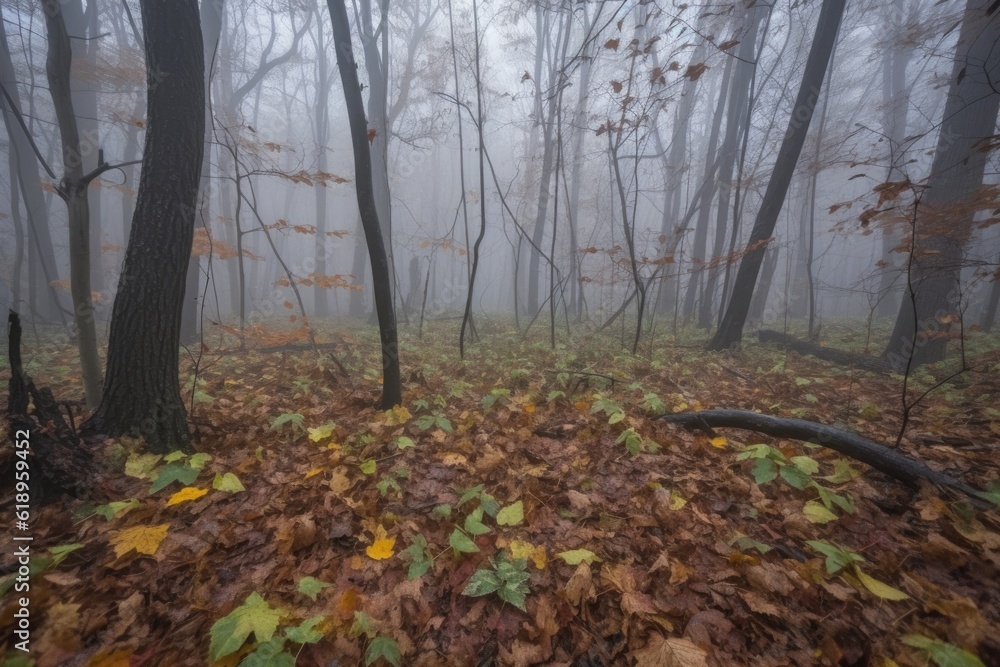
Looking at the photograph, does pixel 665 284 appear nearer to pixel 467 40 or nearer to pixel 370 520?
pixel 467 40

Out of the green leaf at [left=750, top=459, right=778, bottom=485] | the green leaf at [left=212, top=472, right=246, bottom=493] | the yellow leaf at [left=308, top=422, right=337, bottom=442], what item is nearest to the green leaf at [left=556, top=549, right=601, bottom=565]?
the green leaf at [left=750, top=459, right=778, bottom=485]

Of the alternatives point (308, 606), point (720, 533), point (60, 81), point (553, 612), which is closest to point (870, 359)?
point (720, 533)

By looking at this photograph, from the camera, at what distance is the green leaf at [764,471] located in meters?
2.26

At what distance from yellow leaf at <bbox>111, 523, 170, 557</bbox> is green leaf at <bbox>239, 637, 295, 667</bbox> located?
956 mm

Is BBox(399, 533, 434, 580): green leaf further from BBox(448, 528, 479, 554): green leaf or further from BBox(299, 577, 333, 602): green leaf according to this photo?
BBox(299, 577, 333, 602): green leaf

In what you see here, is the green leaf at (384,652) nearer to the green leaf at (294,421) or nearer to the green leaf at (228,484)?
the green leaf at (228,484)

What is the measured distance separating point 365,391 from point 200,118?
3067mm

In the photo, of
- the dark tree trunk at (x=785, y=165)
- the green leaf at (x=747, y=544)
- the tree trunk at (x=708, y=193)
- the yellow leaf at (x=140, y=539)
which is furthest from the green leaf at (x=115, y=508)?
the tree trunk at (x=708, y=193)

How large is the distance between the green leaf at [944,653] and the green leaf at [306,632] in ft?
7.52

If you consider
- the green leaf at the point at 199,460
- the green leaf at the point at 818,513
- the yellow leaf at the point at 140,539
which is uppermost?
the green leaf at the point at 818,513

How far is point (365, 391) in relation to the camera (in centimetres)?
444

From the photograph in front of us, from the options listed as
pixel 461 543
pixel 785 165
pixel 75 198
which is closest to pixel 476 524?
pixel 461 543

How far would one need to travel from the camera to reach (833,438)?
8.07 ft

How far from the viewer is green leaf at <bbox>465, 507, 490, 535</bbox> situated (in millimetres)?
2020
